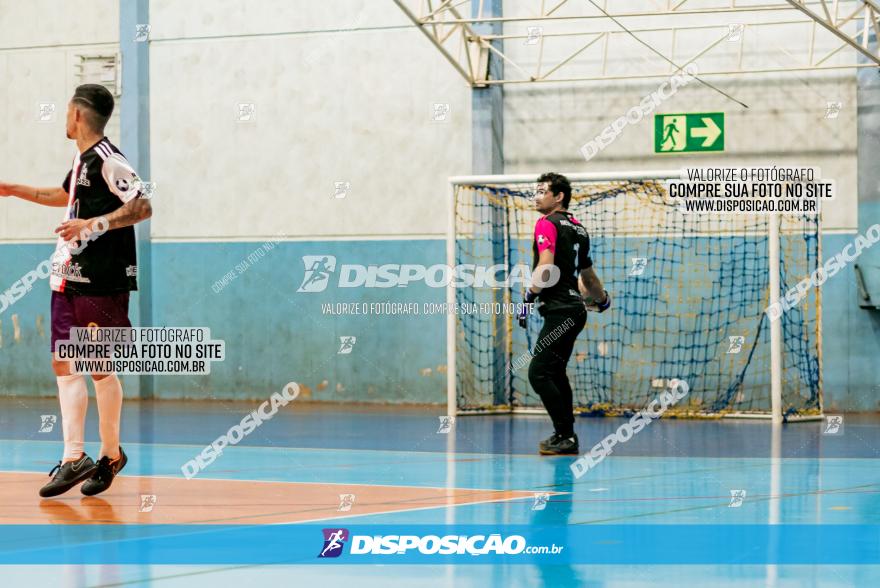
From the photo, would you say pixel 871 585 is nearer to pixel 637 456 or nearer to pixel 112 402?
pixel 112 402

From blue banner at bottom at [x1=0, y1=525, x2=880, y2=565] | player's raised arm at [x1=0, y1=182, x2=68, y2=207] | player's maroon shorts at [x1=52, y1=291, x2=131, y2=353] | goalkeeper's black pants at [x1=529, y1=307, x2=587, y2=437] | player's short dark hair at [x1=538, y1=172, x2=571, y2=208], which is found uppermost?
player's short dark hair at [x1=538, y1=172, x2=571, y2=208]

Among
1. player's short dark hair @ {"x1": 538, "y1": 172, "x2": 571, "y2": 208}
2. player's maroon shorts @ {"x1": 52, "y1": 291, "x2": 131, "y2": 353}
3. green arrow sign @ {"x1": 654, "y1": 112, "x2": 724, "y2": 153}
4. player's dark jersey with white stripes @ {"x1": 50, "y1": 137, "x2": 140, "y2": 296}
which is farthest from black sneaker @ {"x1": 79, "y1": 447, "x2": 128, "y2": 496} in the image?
green arrow sign @ {"x1": 654, "y1": 112, "x2": 724, "y2": 153}

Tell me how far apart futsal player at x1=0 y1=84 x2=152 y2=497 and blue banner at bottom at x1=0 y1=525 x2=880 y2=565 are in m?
1.04

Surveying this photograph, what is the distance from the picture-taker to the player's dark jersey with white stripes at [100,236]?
22.0 feet

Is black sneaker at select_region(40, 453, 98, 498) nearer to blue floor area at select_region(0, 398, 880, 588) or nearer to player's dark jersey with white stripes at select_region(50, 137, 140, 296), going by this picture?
player's dark jersey with white stripes at select_region(50, 137, 140, 296)

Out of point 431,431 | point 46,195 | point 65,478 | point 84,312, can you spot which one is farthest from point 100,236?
point 431,431

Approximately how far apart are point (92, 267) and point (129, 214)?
0.36 metres

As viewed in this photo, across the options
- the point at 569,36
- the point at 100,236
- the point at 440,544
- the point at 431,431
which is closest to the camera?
the point at 440,544

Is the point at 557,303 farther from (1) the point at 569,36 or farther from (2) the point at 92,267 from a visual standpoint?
(1) the point at 569,36

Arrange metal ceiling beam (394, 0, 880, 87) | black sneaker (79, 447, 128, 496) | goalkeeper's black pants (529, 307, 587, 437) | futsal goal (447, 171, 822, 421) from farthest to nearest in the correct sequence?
futsal goal (447, 171, 822, 421)
metal ceiling beam (394, 0, 880, 87)
goalkeeper's black pants (529, 307, 587, 437)
black sneaker (79, 447, 128, 496)

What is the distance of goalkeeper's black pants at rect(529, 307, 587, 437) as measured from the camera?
9.12 meters

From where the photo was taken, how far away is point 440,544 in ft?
17.6

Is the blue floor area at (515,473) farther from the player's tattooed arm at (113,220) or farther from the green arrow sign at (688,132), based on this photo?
the green arrow sign at (688,132)

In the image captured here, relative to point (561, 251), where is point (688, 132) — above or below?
above
